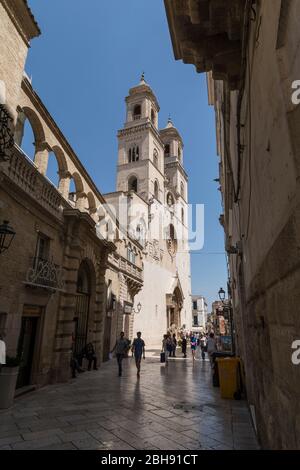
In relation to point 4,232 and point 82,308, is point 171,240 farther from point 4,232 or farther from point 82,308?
point 4,232

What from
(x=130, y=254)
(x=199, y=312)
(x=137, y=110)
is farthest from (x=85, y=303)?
(x=199, y=312)

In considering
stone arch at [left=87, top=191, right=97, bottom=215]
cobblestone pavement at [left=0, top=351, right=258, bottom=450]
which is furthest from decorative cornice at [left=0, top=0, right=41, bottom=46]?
cobblestone pavement at [left=0, top=351, right=258, bottom=450]

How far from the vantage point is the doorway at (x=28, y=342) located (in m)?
9.23

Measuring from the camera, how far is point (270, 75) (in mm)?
2229

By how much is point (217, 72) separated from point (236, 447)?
6078mm

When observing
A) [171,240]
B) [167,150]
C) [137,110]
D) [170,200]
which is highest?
[167,150]

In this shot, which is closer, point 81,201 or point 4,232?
point 4,232

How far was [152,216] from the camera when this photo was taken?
34.6 m

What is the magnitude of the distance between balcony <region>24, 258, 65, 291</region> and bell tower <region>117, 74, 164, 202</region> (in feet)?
91.8

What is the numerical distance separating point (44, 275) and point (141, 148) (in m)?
35.8

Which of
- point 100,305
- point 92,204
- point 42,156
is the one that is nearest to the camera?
point 42,156

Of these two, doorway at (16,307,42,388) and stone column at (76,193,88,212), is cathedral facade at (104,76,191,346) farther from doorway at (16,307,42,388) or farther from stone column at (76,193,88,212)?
doorway at (16,307,42,388)

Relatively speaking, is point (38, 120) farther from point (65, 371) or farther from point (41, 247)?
point (65, 371)
